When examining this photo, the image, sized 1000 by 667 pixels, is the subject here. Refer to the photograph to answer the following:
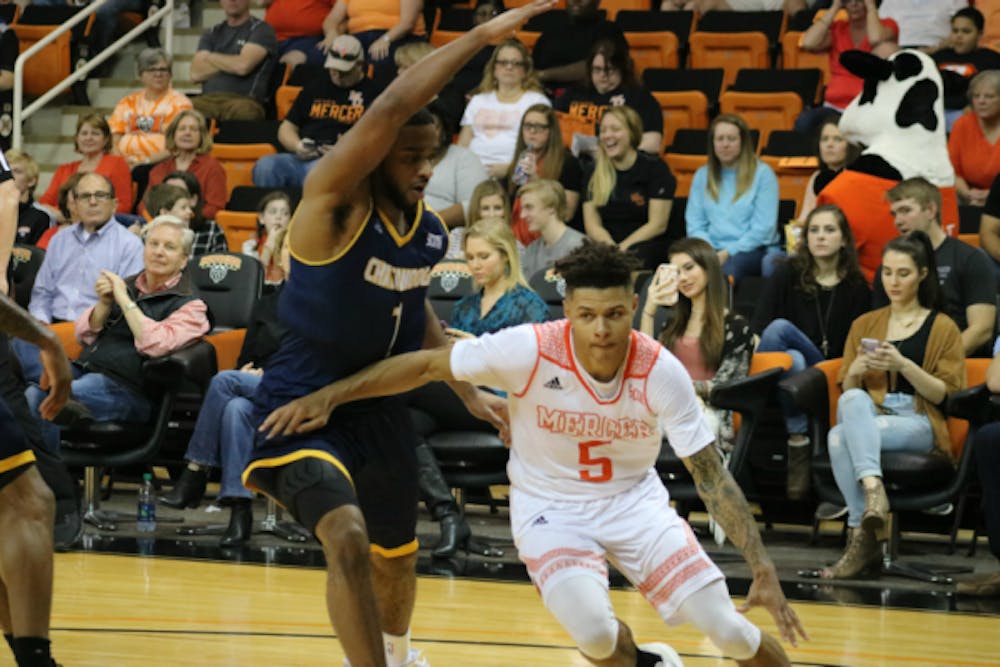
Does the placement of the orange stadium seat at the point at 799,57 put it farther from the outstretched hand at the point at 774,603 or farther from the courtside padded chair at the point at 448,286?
the outstretched hand at the point at 774,603

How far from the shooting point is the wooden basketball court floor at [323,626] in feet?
18.7

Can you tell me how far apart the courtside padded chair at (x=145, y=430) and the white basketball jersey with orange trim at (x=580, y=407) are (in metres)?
3.84

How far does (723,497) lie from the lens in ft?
14.6

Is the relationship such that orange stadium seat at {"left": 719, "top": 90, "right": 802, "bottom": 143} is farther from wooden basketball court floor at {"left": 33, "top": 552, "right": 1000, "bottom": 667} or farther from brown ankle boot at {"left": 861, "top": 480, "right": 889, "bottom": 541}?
wooden basketball court floor at {"left": 33, "top": 552, "right": 1000, "bottom": 667}

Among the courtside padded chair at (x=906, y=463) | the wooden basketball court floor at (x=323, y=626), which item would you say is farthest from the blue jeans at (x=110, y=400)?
the courtside padded chair at (x=906, y=463)

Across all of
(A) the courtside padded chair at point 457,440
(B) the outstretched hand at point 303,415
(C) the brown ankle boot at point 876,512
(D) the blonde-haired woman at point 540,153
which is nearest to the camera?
(B) the outstretched hand at point 303,415

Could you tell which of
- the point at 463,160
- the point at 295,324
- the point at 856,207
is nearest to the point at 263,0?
the point at 463,160

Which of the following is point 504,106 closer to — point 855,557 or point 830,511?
point 830,511

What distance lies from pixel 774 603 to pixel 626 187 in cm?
578

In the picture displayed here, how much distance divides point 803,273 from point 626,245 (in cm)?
134

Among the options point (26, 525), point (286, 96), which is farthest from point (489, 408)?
point (286, 96)

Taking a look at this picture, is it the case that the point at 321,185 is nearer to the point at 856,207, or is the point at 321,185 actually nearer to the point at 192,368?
the point at 192,368

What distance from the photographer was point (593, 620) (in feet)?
14.3

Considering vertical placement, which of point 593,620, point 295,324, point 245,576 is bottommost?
point 245,576
